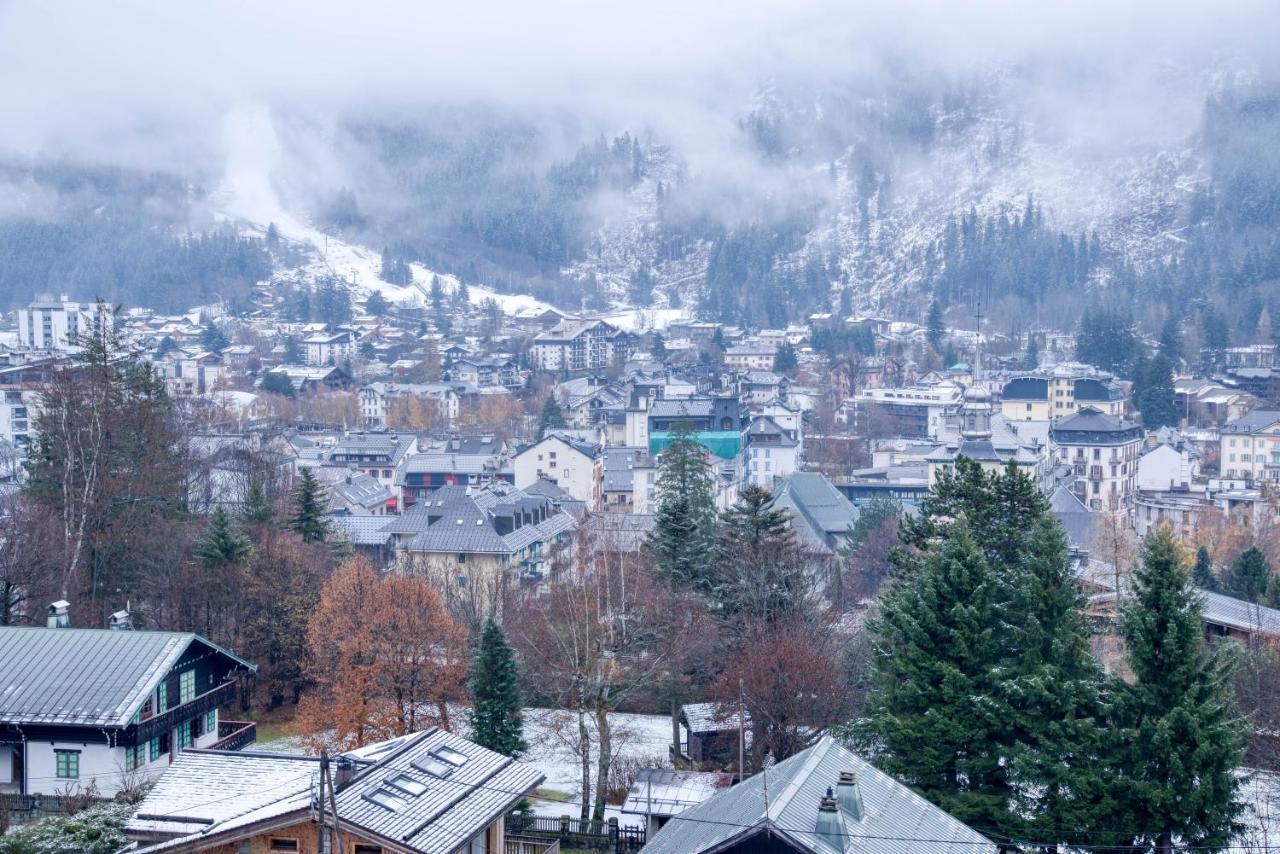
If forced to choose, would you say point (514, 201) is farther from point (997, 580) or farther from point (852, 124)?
point (997, 580)

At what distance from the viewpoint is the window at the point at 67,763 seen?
1533 cm

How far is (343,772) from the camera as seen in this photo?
11234mm

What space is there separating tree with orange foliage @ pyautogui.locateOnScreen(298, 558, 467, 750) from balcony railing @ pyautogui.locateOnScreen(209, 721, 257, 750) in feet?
2.61

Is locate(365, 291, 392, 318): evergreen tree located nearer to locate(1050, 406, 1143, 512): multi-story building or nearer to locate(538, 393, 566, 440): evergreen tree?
locate(538, 393, 566, 440): evergreen tree

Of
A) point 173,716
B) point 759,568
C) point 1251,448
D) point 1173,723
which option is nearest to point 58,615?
point 173,716

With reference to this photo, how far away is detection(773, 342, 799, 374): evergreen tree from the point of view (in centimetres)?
7994

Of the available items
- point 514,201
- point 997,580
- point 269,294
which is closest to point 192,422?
point 997,580

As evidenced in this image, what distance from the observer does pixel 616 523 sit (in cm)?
3166

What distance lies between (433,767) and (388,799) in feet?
3.33

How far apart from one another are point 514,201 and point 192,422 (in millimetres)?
129251

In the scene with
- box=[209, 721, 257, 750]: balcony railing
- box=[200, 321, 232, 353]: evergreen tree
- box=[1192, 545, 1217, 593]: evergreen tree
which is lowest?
box=[209, 721, 257, 750]: balcony railing

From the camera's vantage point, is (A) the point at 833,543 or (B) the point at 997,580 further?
(A) the point at 833,543

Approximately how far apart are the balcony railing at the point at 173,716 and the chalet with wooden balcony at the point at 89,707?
13mm

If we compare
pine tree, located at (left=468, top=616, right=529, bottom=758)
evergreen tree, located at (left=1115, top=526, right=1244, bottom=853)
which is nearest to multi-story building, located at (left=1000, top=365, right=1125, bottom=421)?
pine tree, located at (left=468, top=616, right=529, bottom=758)
